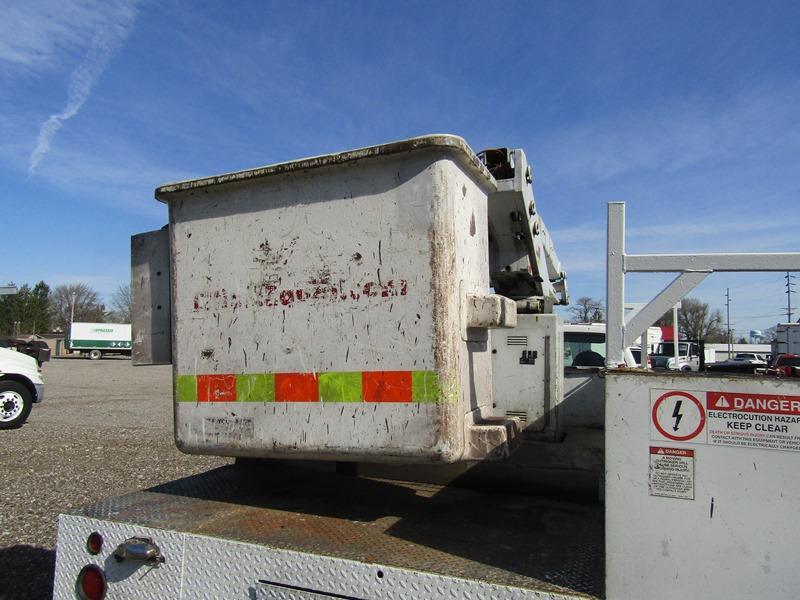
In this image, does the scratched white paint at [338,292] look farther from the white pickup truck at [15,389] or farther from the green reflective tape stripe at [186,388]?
the white pickup truck at [15,389]

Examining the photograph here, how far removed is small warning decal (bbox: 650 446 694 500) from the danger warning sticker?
1.4 inches

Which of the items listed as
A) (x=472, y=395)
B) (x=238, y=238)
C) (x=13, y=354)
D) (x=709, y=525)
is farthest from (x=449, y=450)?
(x=13, y=354)

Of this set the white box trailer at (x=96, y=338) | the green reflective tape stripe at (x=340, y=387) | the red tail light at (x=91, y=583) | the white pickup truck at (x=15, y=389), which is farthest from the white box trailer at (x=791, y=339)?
the white box trailer at (x=96, y=338)

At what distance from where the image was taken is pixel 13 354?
10992 mm

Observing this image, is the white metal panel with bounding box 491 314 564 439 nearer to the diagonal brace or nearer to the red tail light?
the diagonal brace

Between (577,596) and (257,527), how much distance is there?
1207mm

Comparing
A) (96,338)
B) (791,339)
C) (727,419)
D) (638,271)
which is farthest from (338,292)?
(96,338)

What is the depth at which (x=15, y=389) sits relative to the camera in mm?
10695

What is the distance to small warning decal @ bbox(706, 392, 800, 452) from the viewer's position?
1537mm

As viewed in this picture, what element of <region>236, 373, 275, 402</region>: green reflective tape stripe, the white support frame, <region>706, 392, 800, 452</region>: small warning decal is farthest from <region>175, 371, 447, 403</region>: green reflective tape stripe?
<region>706, 392, 800, 452</region>: small warning decal

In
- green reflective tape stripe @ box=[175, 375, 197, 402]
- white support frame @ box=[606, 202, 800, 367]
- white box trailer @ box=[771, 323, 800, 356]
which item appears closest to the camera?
white support frame @ box=[606, 202, 800, 367]

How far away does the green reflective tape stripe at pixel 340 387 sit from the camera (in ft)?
7.27

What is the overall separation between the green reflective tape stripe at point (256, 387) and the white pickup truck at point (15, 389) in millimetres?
10192

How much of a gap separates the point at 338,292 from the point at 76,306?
93.3m
